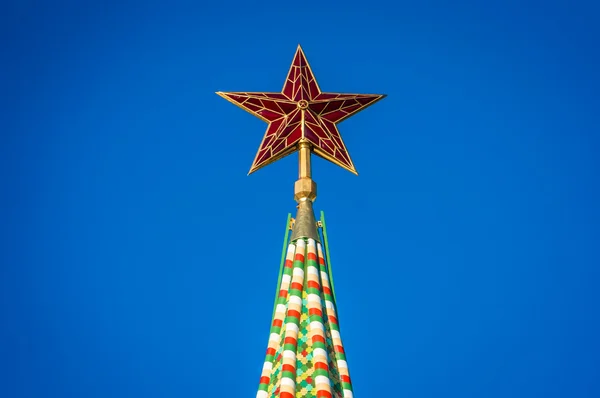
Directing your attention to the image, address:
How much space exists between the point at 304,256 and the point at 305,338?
160 cm

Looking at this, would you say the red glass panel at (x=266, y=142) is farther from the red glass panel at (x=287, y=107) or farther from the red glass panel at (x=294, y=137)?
the red glass panel at (x=287, y=107)

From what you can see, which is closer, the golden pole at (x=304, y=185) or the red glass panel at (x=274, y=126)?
the golden pole at (x=304, y=185)

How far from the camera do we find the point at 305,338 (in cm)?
1352

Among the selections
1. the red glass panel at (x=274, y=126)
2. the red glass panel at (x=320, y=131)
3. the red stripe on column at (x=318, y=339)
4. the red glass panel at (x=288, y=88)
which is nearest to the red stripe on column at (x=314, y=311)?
the red stripe on column at (x=318, y=339)

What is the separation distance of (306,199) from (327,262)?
1266mm

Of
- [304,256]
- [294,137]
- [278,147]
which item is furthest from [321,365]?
[294,137]

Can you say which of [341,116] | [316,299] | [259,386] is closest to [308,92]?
[341,116]

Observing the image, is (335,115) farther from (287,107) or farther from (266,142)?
(266,142)

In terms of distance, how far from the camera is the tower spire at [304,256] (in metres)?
13.1

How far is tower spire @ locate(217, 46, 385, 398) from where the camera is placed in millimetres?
13094

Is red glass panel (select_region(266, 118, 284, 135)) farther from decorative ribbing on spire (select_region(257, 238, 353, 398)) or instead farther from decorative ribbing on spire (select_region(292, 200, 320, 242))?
decorative ribbing on spire (select_region(257, 238, 353, 398))

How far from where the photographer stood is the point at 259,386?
1330 centimetres

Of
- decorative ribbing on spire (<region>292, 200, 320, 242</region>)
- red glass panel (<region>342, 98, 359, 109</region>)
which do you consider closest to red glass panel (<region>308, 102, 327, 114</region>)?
red glass panel (<region>342, 98, 359, 109</region>)

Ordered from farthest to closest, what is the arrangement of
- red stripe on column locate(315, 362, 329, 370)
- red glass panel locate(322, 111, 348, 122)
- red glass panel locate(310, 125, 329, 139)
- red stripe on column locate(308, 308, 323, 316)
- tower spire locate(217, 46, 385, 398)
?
red glass panel locate(322, 111, 348, 122) → red glass panel locate(310, 125, 329, 139) → red stripe on column locate(308, 308, 323, 316) → tower spire locate(217, 46, 385, 398) → red stripe on column locate(315, 362, 329, 370)
